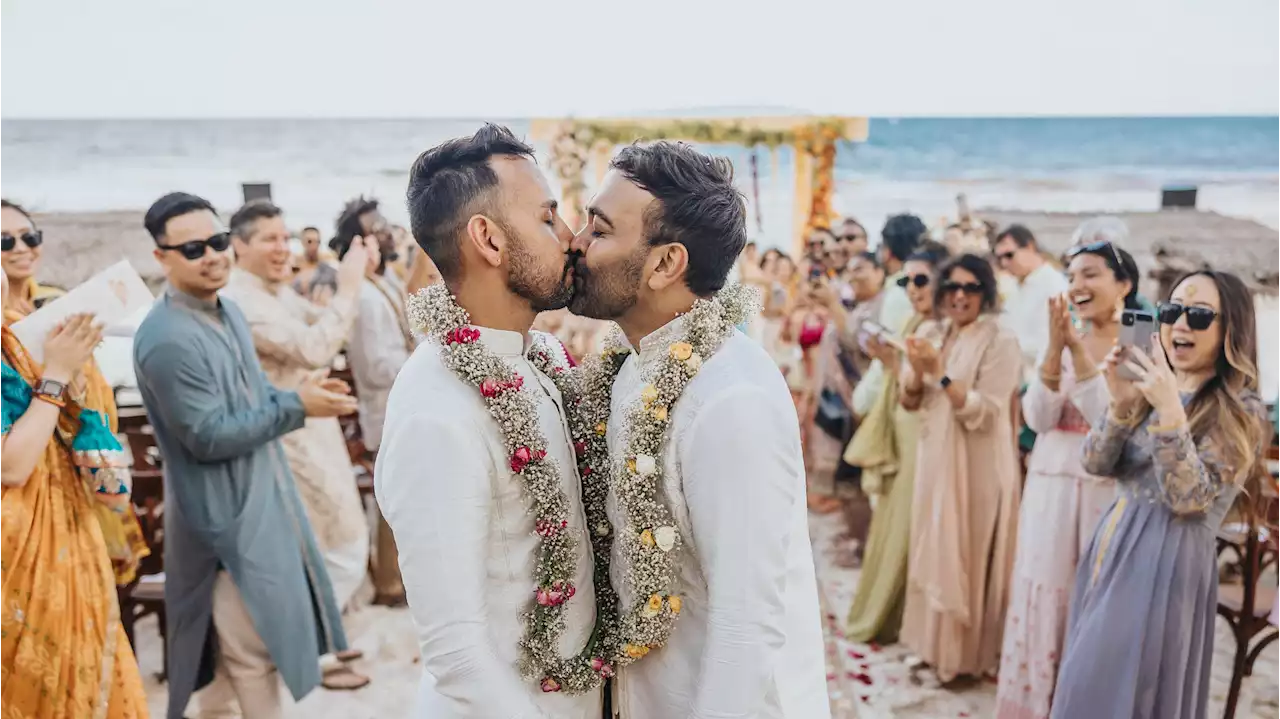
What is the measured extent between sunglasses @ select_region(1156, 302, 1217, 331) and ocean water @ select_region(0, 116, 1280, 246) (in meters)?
7.16

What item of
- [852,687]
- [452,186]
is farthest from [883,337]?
[452,186]

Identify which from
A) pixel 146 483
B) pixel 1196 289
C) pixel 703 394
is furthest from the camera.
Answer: pixel 146 483

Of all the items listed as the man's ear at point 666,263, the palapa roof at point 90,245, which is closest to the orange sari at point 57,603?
the man's ear at point 666,263

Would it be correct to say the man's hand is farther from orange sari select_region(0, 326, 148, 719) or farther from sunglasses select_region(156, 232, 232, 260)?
orange sari select_region(0, 326, 148, 719)

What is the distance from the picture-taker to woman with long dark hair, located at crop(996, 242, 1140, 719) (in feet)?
9.93

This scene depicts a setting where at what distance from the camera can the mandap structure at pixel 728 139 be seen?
28.2 feet

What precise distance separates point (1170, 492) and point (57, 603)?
310cm

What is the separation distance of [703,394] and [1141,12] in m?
9.21

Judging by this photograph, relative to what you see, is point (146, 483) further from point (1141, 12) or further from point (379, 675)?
point (1141, 12)

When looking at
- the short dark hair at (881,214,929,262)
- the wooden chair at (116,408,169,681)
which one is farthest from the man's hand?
the short dark hair at (881,214,929,262)

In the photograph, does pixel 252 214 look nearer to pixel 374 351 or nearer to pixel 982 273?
pixel 374 351

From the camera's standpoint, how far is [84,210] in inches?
512

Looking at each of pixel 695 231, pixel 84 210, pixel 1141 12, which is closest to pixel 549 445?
pixel 695 231

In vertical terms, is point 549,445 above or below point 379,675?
above
